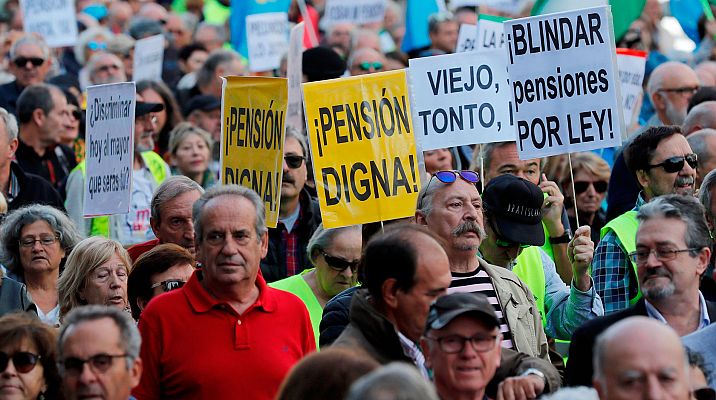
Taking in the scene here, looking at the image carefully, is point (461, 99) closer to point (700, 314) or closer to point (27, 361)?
point (700, 314)

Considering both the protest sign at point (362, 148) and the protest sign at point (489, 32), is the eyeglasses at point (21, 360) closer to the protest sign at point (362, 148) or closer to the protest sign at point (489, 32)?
the protest sign at point (362, 148)

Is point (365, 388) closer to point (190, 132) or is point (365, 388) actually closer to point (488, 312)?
point (488, 312)

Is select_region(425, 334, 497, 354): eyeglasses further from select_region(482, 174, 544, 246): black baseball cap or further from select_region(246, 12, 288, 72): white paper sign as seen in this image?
select_region(246, 12, 288, 72): white paper sign

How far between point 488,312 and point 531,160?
13.4 ft

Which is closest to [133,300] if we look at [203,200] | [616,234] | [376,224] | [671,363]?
[203,200]

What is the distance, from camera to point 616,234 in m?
8.29

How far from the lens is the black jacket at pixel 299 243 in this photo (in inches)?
406

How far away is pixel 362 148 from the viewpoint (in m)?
8.97

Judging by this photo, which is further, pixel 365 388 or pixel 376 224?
pixel 376 224

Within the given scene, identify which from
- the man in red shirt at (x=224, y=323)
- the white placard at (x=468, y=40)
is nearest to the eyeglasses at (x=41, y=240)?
the man in red shirt at (x=224, y=323)

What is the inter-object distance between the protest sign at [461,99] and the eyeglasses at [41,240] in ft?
7.48

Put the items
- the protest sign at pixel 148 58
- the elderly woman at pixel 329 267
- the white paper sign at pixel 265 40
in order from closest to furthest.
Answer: the elderly woman at pixel 329 267
the protest sign at pixel 148 58
the white paper sign at pixel 265 40

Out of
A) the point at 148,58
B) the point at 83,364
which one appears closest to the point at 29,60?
the point at 148,58

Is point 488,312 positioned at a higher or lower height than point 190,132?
lower
